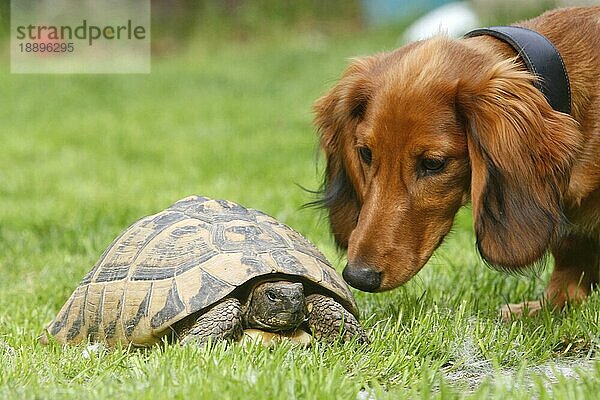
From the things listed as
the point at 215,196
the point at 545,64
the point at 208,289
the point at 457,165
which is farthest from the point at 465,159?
the point at 215,196

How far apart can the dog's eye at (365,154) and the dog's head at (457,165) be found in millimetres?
43

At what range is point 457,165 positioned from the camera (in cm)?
340

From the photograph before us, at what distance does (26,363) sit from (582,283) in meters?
2.57

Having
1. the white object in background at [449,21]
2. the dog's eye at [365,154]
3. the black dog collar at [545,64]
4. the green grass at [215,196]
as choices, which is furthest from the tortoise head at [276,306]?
the white object in background at [449,21]

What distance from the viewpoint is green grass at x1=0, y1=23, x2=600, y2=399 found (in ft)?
9.37

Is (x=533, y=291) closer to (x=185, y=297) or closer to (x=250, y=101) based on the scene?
(x=185, y=297)

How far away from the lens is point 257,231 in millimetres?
3689

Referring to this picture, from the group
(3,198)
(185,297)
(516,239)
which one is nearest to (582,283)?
(516,239)

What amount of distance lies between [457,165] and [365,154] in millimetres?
368

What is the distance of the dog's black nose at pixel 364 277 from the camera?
3309 mm

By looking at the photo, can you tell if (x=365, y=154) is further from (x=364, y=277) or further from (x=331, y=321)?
(x=331, y=321)

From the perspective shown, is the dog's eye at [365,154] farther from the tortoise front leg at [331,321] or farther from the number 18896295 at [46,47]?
the number 18896295 at [46,47]

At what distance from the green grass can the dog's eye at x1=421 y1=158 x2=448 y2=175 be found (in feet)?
1.40

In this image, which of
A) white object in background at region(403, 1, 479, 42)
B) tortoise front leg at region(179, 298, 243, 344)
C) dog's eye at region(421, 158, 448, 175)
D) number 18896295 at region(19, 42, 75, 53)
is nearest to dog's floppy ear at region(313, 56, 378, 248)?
dog's eye at region(421, 158, 448, 175)
